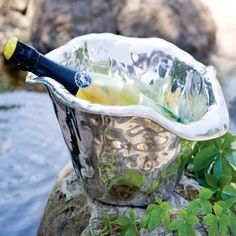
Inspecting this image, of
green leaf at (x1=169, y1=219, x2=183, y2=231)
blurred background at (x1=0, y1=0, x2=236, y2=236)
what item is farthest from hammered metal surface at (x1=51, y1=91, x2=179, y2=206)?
blurred background at (x1=0, y1=0, x2=236, y2=236)

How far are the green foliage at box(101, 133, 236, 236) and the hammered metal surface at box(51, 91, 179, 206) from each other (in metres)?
0.03

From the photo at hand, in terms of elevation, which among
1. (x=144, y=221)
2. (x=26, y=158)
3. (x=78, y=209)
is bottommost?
(x=26, y=158)

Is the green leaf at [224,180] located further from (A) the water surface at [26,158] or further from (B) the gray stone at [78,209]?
(A) the water surface at [26,158]

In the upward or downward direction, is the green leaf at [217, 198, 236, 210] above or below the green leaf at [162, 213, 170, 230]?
above

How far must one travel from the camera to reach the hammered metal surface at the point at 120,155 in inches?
45.7

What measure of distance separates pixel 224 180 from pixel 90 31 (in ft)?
7.23

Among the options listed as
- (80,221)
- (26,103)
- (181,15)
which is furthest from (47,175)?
(181,15)

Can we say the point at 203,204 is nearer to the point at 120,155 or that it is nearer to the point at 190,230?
the point at 190,230

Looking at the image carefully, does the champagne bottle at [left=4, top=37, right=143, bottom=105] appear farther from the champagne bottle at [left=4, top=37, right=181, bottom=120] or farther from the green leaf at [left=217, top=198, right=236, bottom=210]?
the green leaf at [left=217, top=198, right=236, bottom=210]

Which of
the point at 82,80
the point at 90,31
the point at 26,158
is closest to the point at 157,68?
the point at 82,80

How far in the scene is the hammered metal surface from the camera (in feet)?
3.81

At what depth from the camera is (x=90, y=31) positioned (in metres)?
3.39

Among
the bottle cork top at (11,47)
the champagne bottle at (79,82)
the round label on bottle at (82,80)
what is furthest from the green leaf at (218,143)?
the bottle cork top at (11,47)

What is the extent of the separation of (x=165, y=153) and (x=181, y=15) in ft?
7.22
